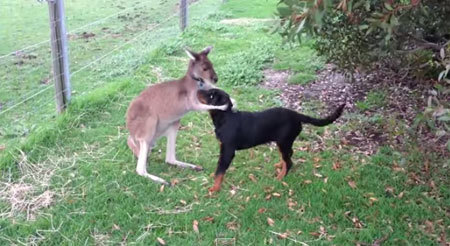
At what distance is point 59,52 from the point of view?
559 cm

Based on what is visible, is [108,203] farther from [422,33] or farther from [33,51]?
[33,51]

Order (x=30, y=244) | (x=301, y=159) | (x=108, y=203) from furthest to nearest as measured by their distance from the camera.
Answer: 1. (x=301, y=159)
2. (x=108, y=203)
3. (x=30, y=244)

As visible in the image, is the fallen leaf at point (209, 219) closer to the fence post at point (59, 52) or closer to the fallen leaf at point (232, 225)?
the fallen leaf at point (232, 225)

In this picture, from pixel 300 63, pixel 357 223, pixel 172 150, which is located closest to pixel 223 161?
pixel 172 150

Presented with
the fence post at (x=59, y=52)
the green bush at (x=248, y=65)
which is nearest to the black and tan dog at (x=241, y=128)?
the fence post at (x=59, y=52)

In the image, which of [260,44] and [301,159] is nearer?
[301,159]

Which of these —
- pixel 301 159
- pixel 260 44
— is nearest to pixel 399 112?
pixel 301 159

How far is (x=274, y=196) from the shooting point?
4391 mm

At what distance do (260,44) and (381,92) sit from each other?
9.46 feet

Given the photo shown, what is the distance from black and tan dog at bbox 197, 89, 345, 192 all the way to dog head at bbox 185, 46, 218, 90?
397mm

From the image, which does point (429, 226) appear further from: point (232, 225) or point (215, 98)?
point (215, 98)

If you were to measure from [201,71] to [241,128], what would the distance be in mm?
834

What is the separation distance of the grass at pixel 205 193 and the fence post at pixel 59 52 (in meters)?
0.16

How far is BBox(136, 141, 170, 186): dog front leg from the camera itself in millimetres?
4602
